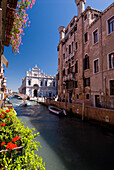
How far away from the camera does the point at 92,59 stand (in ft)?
45.2

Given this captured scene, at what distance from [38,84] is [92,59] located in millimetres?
40882

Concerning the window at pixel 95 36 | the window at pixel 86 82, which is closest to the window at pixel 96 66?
the window at pixel 86 82

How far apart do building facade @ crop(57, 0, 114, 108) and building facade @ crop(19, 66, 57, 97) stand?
33157 mm

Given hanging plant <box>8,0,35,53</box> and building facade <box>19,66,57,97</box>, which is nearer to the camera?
hanging plant <box>8,0,35,53</box>

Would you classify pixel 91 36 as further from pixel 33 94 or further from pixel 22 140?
pixel 33 94

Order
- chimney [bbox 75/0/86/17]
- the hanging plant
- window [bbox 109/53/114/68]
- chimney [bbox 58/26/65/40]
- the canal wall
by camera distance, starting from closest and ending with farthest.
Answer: the hanging plant < the canal wall < window [bbox 109/53/114/68] < chimney [bbox 75/0/86/17] < chimney [bbox 58/26/65/40]

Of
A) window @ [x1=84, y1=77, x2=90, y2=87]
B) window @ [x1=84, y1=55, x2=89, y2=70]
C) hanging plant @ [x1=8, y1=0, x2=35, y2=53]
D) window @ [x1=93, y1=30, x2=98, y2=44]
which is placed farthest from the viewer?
window @ [x1=84, y1=55, x2=89, y2=70]

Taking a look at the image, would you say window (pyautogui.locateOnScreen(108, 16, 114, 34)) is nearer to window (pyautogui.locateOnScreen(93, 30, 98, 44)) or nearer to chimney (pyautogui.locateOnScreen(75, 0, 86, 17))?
window (pyautogui.locateOnScreen(93, 30, 98, 44))

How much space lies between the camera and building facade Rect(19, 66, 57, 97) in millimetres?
50562

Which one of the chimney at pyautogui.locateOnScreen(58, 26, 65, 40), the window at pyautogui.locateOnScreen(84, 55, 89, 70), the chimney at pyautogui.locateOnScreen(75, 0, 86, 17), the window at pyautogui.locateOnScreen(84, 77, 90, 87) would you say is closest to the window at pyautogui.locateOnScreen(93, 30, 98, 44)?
the window at pyautogui.locateOnScreen(84, 55, 89, 70)

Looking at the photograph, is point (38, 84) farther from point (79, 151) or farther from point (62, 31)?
point (79, 151)

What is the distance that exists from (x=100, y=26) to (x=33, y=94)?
43933 millimetres

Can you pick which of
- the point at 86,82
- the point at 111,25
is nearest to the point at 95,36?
the point at 111,25

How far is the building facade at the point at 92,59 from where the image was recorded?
1111cm
